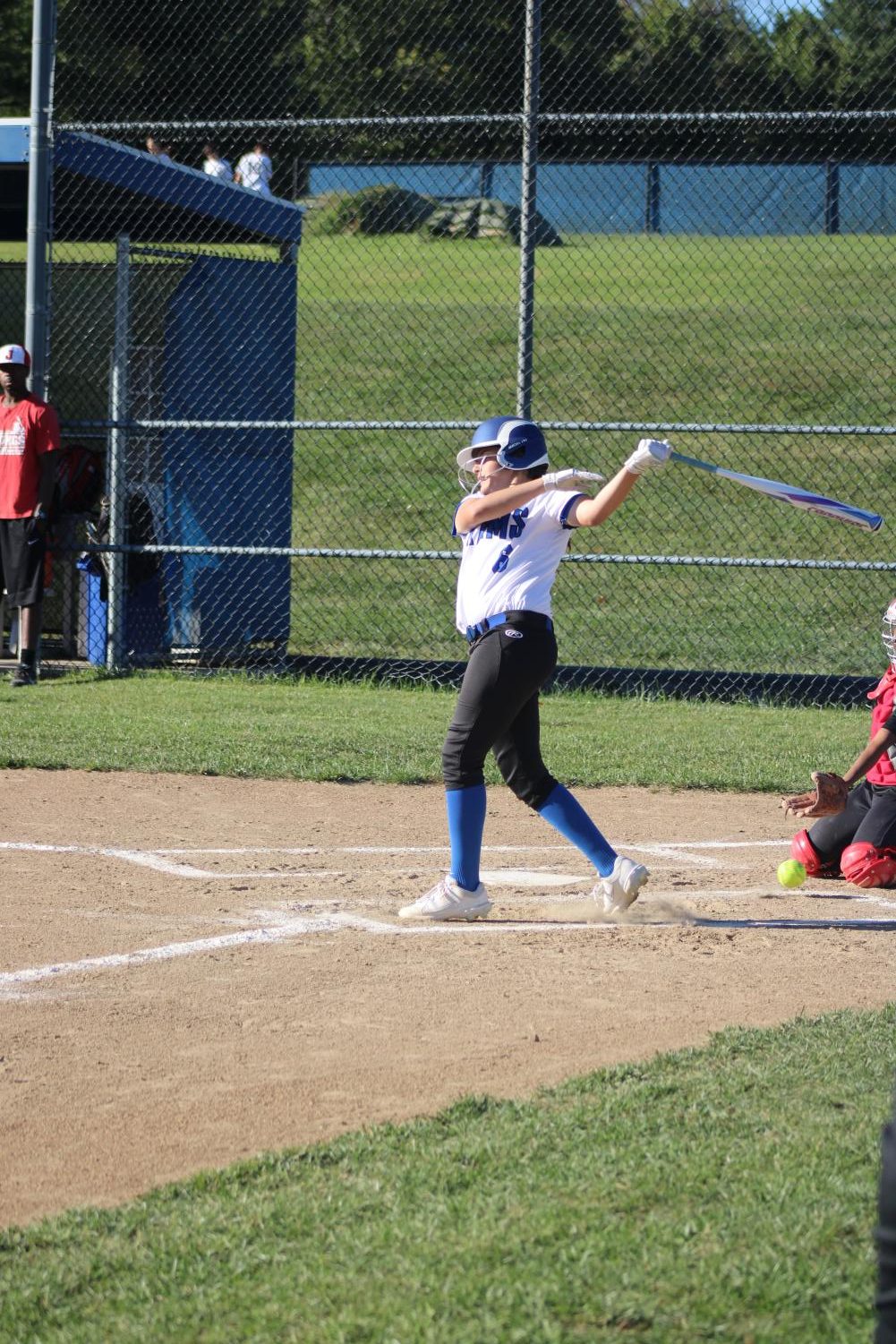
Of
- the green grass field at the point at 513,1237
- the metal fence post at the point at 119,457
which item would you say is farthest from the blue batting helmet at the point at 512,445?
the metal fence post at the point at 119,457

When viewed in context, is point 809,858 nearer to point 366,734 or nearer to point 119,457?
point 366,734

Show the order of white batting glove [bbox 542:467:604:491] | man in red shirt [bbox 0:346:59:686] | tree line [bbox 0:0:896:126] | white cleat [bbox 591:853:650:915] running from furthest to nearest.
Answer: tree line [bbox 0:0:896:126], man in red shirt [bbox 0:346:59:686], white cleat [bbox 591:853:650:915], white batting glove [bbox 542:467:604:491]

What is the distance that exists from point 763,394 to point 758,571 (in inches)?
185

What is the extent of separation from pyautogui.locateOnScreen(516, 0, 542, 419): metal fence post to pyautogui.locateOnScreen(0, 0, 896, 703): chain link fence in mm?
30

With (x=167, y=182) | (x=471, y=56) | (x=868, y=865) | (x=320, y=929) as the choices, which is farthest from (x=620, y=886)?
(x=471, y=56)

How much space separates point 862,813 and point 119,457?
278 inches

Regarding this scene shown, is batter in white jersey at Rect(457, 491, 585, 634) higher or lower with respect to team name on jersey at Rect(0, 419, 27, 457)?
lower

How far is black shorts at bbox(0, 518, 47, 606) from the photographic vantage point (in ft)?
36.8

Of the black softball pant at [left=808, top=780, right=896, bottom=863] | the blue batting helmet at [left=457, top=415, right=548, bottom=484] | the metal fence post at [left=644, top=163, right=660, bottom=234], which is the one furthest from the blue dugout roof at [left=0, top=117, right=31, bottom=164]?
the metal fence post at [left=644, top=163, right=660, bottom=234]

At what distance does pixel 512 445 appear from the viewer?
5.55 m

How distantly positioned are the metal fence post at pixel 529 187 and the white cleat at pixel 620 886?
5489 mm

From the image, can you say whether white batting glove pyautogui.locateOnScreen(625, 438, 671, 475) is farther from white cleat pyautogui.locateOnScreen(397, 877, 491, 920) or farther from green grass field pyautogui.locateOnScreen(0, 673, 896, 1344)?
green grass field pyautogui.locateOnScreen(0, 673, 896, 1344)

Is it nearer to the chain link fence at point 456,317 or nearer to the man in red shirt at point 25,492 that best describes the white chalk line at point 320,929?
the chain link fence at point 456,317

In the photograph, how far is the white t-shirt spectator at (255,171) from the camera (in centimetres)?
1623
